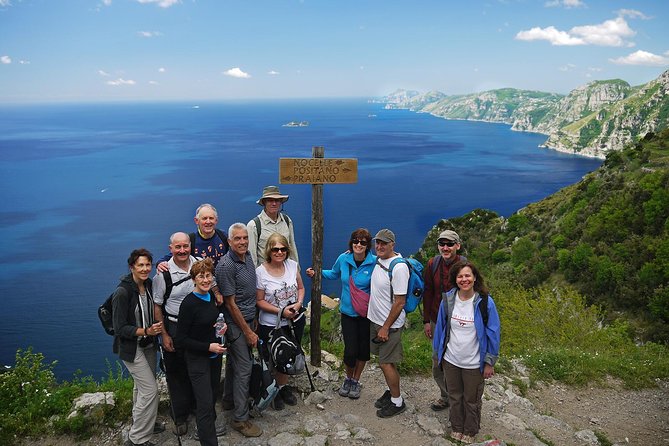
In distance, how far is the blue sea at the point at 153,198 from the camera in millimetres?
35869

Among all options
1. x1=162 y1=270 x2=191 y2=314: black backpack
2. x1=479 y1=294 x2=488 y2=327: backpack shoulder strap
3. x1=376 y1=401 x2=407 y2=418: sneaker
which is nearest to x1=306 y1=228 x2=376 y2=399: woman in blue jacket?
x1=376 y1=401 x2=407 y2=418: sneaker

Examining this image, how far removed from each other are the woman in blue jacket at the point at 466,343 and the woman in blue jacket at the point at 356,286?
0.86 meters

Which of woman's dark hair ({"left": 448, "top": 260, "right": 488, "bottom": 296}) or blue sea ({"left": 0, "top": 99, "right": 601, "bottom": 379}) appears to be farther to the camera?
blue sea ({"left": 0, "top": 99, "right": 601, "bottom": 379})

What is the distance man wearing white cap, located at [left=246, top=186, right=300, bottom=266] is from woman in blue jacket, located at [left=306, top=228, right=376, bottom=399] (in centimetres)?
58

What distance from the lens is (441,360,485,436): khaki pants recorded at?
4.44 metres

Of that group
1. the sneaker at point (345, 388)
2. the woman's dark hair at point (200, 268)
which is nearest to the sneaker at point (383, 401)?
the sneaker at point (345, 388)

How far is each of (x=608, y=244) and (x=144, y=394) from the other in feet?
105

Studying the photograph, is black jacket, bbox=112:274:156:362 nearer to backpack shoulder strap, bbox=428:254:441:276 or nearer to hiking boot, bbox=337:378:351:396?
hiking boot, bbox=337:378:351:396

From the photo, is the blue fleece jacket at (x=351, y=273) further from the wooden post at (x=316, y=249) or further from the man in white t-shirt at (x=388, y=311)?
the wooden post at (x=316, y=249)

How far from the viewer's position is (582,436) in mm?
5027

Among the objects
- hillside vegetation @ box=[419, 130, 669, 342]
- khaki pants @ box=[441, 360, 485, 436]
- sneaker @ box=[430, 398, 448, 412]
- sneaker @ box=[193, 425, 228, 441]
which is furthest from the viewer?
hillside vegetation @ box=[419, 130, 669, 342]

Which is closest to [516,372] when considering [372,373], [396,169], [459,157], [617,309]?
[372,373]

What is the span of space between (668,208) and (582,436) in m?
27.9

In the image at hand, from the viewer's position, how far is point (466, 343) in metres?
4.36
